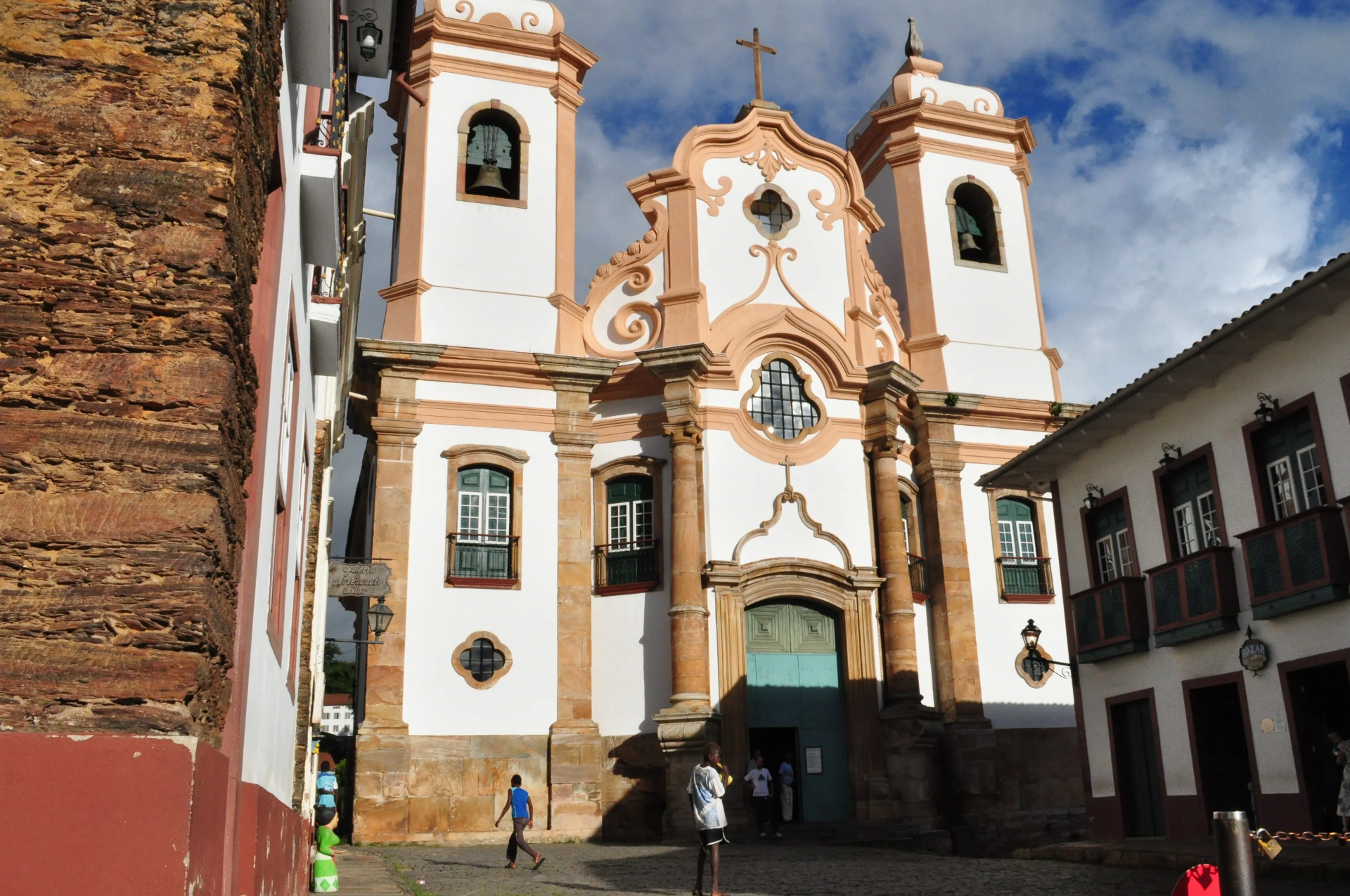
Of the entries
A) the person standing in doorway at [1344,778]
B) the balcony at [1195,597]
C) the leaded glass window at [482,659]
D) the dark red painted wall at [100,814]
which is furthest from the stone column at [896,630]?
the dark red painted wall at [100,814]

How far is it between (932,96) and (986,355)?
6.01 meters

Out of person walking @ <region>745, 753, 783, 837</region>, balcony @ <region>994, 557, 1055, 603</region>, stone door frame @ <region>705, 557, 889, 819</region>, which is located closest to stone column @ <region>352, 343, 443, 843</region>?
stone door frame @ <region>705, 557, 889, 819</region>

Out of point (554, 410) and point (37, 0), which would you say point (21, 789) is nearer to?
point (37, 0)

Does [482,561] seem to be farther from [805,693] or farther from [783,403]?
[783,403]

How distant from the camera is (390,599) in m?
19.4

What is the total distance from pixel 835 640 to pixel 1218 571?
8.05 metres

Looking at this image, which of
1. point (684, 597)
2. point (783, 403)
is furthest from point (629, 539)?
point (783, 403)

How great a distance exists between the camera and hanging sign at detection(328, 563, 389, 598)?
15.3 metres

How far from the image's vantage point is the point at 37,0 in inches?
172

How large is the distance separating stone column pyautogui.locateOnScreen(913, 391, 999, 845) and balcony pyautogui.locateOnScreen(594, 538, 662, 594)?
5167 millimetres

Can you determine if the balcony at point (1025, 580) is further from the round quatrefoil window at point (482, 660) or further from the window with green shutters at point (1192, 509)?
the round quatrefoil window at point (482, 660)

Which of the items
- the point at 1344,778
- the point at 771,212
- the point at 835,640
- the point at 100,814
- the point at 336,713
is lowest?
the point at 100,814

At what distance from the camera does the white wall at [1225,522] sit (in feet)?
41.8

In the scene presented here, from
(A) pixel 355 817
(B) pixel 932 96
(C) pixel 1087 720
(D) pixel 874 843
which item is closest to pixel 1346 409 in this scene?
(C) pixel 1087 720
